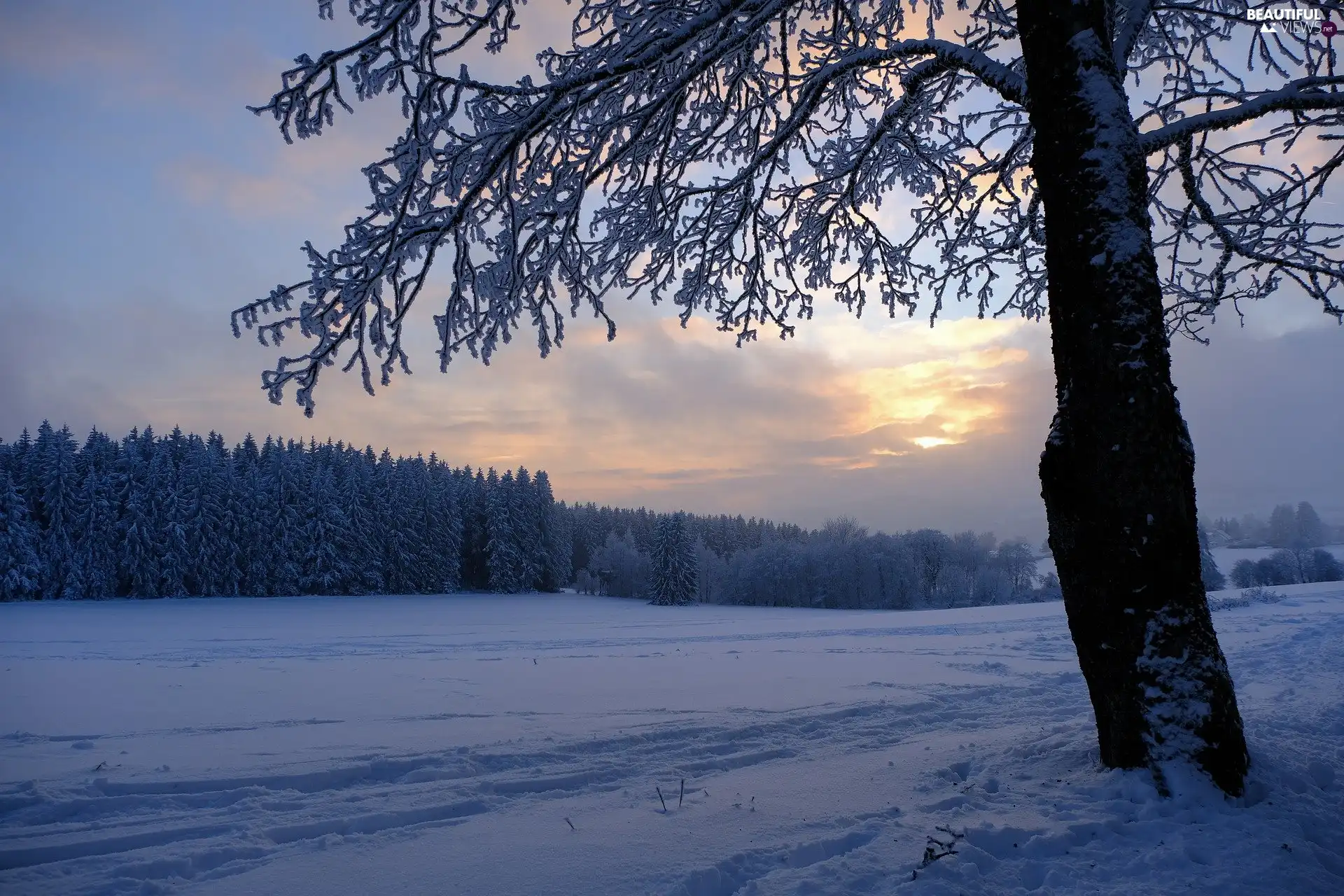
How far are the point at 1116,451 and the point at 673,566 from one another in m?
59.5

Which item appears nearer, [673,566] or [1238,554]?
[673,566]

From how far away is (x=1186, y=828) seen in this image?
3.06 m

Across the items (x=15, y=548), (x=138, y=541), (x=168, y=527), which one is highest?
(x=168, y=527)

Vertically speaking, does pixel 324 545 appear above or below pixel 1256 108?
below

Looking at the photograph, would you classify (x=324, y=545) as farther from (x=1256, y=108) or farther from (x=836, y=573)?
(x=1256, y=108)

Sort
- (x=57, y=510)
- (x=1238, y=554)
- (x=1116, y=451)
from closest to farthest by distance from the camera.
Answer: (x=1116, y=451) < (x=57, y=510) < (x=1238, y=554)

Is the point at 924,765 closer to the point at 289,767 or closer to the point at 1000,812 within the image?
the point at 1000,812

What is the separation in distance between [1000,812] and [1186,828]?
777mm

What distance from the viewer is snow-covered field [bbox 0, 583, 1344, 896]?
116 inches

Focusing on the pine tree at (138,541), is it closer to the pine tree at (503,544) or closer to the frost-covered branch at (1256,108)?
the pine tree at (503,544)

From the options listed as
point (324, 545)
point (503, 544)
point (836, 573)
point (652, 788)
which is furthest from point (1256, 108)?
point (836, 573)

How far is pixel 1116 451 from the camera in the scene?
3547 millimetres

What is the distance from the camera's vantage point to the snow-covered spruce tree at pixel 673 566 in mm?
61531

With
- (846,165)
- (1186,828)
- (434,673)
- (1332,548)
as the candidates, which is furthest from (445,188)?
(1332,548)
